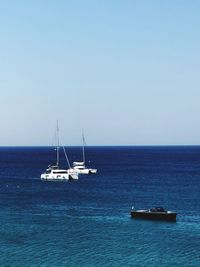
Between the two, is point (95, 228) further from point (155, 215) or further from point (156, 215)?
point (156, 215)

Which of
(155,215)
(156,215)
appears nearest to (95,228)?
(155,215)

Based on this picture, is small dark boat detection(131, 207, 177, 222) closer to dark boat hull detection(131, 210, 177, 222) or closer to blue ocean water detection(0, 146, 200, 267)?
dark boat hull detection(131, 210, 177, 222)

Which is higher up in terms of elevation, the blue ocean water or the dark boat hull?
the dark boat hull

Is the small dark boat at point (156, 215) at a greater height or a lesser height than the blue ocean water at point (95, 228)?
greater

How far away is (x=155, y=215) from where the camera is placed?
100m

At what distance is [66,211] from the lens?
11188 centimetres

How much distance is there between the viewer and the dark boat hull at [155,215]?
9884 cm

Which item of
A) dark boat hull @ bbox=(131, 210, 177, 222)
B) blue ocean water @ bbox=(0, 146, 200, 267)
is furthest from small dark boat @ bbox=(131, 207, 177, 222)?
blue ocean water @ bbox=(0, 146, 200, 267)

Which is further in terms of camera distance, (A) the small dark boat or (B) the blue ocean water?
(A) the small dark boat

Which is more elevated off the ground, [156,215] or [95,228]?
[156,215]

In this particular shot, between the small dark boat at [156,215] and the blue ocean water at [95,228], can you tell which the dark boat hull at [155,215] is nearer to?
the small dark boat at [156,215]

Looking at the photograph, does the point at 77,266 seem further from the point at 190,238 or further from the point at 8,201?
the point at 8,201

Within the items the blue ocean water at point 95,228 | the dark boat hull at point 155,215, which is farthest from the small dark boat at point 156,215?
the blue ocean water at point 95,228

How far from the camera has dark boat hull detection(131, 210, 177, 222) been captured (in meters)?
98.8
